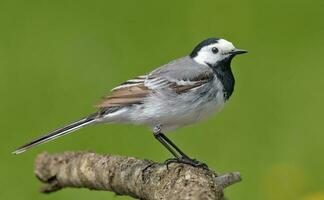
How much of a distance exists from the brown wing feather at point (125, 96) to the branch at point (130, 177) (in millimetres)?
429

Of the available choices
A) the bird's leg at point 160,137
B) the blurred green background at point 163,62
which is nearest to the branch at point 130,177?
the bird's leg at point 160,137

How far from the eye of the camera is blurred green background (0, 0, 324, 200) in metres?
6.83

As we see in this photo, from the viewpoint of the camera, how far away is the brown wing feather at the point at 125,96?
190 inches

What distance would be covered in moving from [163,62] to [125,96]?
10.00ft

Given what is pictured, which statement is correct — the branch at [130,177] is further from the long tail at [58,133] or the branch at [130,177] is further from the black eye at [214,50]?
the black eye at [214,50]

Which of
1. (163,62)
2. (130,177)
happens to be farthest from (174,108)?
(163,62)

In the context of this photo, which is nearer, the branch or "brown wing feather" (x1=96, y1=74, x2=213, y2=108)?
the branch

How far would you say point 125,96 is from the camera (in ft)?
16.0

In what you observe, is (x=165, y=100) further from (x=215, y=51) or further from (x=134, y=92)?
(x=215, y=51)

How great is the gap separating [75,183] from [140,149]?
2.65m

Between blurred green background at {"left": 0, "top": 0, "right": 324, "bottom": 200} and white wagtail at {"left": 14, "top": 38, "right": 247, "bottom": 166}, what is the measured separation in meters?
1.16

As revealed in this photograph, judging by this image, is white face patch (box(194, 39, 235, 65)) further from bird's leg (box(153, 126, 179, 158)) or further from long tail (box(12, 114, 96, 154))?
long tail (box(12, 114, 96, 154))

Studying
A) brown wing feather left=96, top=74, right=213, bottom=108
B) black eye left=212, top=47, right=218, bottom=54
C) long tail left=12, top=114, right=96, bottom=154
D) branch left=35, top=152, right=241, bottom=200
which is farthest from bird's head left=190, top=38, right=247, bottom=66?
branch left=35, top=152, right=241, bottom=200

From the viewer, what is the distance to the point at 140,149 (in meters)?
7.07
